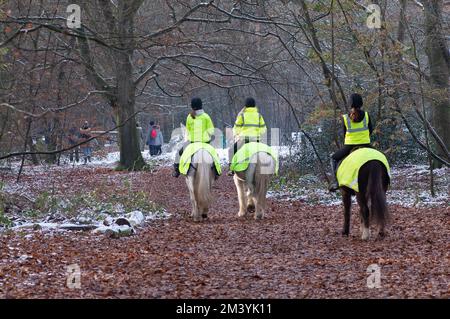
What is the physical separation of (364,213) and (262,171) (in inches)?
146

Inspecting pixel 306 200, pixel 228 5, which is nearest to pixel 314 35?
pixel 306 200

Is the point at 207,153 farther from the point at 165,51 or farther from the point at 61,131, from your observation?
the point at 61,131

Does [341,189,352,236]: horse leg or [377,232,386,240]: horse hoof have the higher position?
[341,189,352,236]: horse leg

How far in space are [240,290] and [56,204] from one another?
878 centimetres

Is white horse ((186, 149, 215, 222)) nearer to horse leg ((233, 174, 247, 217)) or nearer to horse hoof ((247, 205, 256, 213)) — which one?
horse leg ((233, 174, 247, 217))

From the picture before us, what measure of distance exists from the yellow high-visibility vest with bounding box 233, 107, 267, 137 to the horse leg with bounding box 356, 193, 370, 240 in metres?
4.49

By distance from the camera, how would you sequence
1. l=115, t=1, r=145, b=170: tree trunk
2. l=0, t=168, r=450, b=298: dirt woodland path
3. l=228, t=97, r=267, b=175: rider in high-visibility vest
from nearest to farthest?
l=0, t=168, r=450, b=298: dirt woodland path < l=228, t=97, r=267, b=175: rider in high-visibility vest < l=115, t=1, r=145, b=170: tree trunk

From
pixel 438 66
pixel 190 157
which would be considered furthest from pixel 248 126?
pixel 438 66

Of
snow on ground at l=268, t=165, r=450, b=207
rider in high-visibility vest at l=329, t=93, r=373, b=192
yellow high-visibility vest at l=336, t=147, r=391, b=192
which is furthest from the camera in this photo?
snow on ground at l=268, t=165, r=450, b=207

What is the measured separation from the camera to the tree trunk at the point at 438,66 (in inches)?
723

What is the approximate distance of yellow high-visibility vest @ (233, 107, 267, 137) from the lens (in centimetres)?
1583

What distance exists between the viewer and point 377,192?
11.2m

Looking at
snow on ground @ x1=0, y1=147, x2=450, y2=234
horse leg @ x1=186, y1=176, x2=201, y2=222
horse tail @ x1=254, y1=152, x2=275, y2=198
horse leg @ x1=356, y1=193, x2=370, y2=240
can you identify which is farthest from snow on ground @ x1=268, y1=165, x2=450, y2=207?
horse leg @ x1=356, y1=193, x2=370, y2=240

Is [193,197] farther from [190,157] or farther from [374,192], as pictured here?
[374,192]
